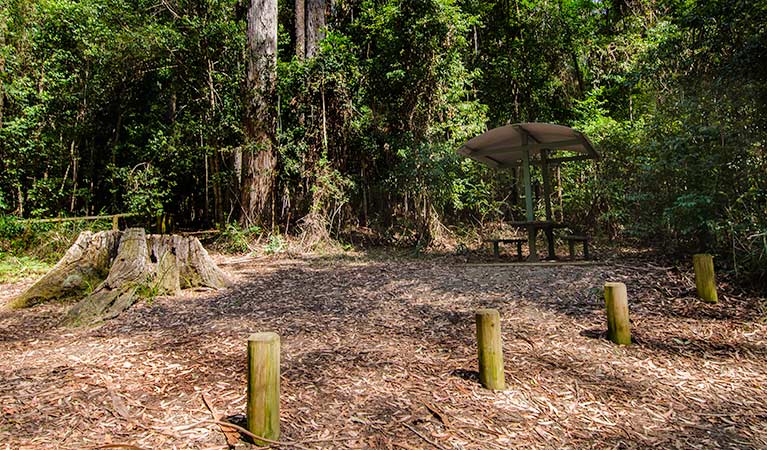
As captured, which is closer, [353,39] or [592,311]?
[592,311]

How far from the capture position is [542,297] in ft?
17.1

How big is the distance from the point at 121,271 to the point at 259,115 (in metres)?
6.72

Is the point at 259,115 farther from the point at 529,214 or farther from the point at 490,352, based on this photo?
the point at 490,352

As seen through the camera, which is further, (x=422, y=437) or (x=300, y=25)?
(x=300, y=25)

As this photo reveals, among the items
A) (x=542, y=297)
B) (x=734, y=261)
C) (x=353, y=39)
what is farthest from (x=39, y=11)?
(x=734, y=261)

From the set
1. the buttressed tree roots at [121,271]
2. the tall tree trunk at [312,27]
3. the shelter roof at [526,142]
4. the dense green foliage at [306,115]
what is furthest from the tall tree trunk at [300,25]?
the buttressed tree roots at [121,271]

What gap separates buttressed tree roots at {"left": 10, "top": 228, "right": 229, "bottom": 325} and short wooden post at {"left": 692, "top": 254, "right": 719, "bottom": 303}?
19.5 feet

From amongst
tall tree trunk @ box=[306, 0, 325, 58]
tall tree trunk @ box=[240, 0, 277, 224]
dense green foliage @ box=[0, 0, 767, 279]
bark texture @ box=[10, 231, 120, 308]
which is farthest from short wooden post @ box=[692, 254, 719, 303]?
tall tree trunk @ box=[306, 0, 325, 58]

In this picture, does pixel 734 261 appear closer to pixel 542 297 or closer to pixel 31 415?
pixel 542 297

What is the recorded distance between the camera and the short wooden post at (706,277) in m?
4.78

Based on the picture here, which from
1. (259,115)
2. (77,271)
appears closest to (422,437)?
(77,271)

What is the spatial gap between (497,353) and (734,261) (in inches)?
160

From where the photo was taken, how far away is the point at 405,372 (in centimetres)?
316

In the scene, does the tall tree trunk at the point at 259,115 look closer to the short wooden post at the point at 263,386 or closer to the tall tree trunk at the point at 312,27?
the tall tree trunk at the point at 312,27
